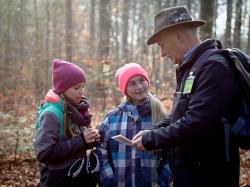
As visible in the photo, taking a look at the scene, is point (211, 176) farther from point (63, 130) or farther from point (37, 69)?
point (37, 69)

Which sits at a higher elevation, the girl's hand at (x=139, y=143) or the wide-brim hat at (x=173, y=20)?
the wide-brim hat at (x=173, y=20)

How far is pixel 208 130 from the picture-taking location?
2.98m

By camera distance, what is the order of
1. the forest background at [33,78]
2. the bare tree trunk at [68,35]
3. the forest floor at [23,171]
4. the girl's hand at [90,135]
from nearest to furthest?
the girl's hand at [90,135]
the forest floor at [23,171]
the forest background at [33,78]
the bare tree trunk at [68,35]

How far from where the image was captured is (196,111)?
9.70ft

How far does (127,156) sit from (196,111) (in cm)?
145

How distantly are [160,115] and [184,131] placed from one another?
1.22 metres

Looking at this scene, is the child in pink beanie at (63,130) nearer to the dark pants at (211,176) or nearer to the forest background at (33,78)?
the dark pants at (211,176)

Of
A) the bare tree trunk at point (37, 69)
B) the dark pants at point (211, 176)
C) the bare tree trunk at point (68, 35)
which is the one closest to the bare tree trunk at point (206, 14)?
the dark pants at point (211, 176)

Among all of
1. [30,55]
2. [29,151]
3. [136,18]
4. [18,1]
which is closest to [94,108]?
[30,55]

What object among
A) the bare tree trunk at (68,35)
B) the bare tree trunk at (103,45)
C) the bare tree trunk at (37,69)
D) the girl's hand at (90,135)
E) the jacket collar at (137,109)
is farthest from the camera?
the bare tree trunk at (68,35)

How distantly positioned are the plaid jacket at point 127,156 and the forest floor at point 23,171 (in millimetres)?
3146

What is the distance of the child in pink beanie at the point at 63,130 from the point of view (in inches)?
151

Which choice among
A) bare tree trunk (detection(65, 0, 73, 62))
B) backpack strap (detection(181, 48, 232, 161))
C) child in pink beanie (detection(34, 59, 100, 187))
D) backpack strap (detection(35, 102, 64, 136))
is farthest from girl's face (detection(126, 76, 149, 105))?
bare tree trunk (detection(65, 0, 73, 62))

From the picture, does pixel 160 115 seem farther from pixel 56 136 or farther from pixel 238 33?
pixel 238 33
